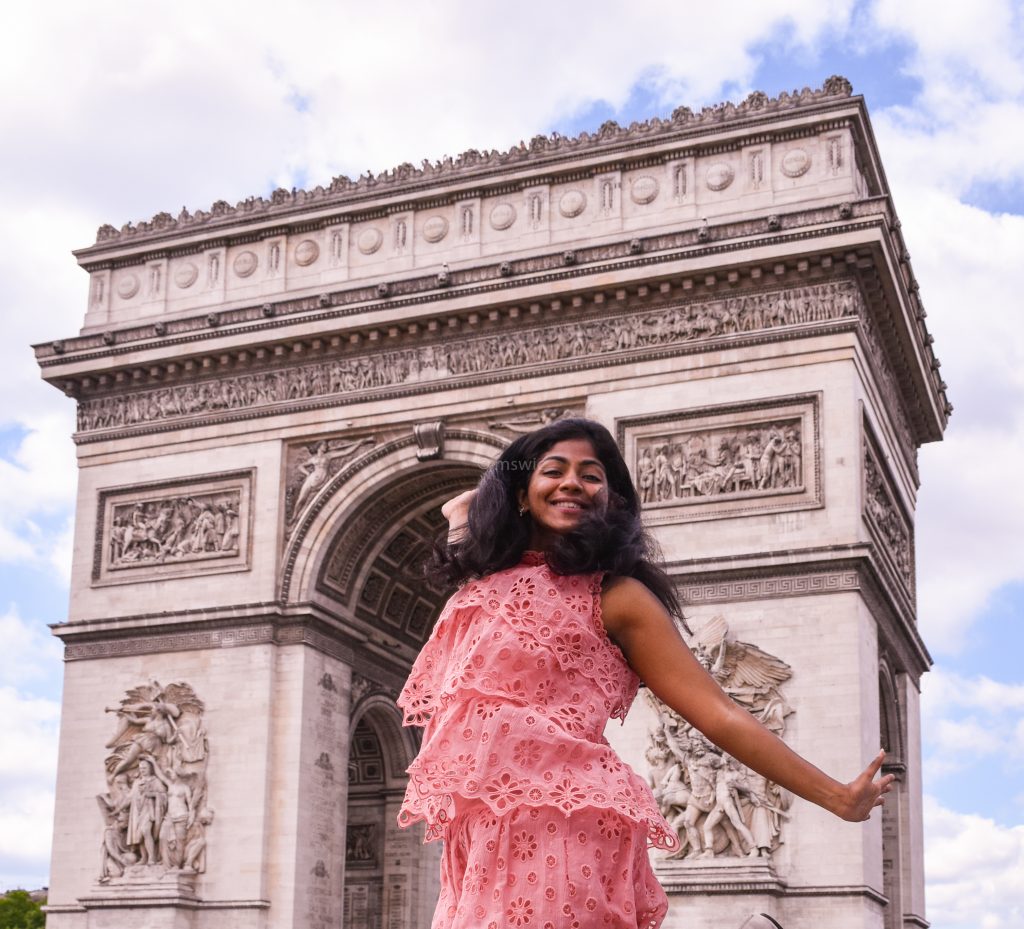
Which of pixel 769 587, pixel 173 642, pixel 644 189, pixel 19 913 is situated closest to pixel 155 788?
→ pixel 173 642

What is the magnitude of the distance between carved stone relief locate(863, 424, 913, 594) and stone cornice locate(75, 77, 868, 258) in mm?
4185

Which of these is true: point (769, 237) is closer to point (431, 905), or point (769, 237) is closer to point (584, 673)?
point (431, 905)

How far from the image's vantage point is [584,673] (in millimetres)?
3049

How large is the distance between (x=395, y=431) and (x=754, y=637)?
20.6ft

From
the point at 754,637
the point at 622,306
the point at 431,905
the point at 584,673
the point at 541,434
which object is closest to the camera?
the point at 584,673

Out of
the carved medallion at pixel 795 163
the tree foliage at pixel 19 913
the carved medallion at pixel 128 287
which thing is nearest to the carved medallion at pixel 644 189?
the carved medallion at pixel 795 163

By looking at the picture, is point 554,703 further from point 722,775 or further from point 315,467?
point 315,467

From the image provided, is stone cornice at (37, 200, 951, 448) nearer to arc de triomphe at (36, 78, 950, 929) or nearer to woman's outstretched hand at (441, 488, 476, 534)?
arc de triomphe at (36, 78, 950, 929)

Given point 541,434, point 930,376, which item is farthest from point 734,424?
point 541,434

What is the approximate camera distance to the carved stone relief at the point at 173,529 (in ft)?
77.6

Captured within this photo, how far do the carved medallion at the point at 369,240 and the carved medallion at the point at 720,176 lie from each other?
5176mm

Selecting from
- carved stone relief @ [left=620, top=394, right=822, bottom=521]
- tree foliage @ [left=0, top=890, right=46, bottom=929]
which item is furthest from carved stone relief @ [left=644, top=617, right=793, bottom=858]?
tree foliage @ [left=0, top=890, right=46, bottom=929]

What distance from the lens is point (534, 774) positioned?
9.55 ft

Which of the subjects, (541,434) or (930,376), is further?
(930,376)
